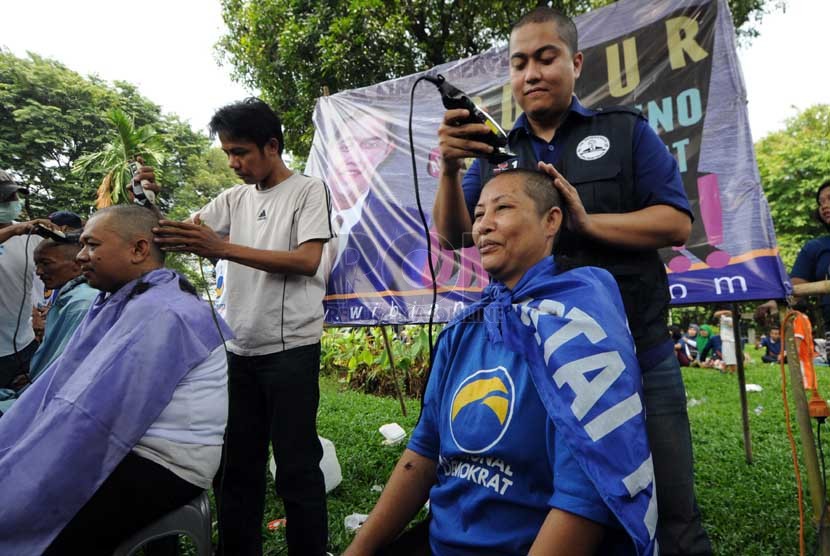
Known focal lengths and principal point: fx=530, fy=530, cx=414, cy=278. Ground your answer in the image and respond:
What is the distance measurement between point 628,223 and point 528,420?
0.62 m

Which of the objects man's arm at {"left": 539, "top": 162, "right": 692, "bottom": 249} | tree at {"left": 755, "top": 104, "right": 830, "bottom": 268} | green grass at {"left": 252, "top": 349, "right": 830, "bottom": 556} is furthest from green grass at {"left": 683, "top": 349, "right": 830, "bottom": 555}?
tree at {"left": 755, "top": 104, "right": 830, "bottom": 268}

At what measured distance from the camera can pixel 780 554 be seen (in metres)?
2.37

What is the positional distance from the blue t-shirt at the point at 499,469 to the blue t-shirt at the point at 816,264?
3.48m

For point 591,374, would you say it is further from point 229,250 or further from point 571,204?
point 229,250

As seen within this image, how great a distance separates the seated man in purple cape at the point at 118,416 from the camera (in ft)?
4.78

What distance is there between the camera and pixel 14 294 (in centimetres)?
296

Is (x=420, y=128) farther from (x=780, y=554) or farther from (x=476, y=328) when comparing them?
(x=780, y=554)

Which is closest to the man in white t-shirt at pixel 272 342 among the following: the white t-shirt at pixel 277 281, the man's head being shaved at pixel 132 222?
the white t-shirt at pixel 277 281

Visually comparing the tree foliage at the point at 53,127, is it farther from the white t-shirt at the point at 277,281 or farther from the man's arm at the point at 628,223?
the man's arm at the point at 628,223

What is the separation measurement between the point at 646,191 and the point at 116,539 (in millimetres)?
1806

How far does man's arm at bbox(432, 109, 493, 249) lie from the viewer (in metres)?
1.30

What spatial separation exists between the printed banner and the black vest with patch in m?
1.17

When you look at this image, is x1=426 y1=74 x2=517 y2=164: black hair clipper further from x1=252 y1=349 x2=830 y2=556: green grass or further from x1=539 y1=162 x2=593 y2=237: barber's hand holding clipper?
x1=252 y1=349 x2=830 y2=556: green grass

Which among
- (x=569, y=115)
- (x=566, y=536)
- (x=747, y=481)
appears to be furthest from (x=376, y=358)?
(x=566, y=536)
